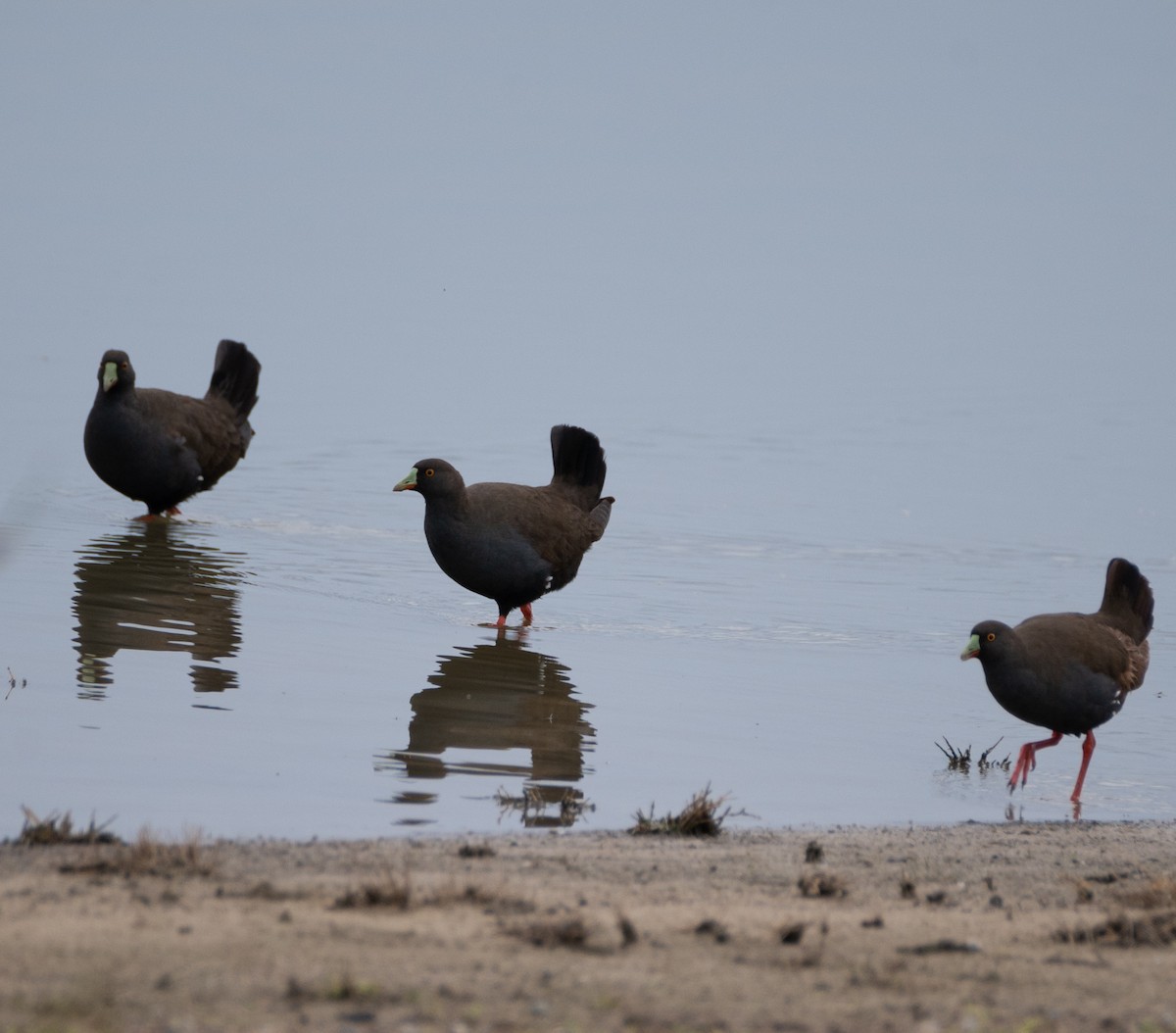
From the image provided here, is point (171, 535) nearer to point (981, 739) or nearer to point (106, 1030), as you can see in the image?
point (981, 739)

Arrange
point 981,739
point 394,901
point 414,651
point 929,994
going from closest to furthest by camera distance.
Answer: point 929,994
point 394,901
point 981,739
point 414,651

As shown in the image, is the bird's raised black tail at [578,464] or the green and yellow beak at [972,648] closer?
the green and yellow beak at [972,648]

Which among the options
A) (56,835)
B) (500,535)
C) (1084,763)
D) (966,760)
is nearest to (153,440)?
(500,535)

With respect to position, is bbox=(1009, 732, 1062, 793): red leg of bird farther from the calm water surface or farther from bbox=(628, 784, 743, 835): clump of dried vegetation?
bbox=(628, 784, 743, 835): clump of dried vegetation

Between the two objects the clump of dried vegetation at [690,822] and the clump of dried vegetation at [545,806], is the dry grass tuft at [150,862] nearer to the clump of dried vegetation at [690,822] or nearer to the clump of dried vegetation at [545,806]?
the clump of dried vegetation at [545,806]

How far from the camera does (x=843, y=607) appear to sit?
48.4 feet

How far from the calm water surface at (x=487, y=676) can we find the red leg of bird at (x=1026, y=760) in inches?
3.9

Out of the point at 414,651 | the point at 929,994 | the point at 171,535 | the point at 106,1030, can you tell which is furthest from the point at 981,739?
the point at 171,535

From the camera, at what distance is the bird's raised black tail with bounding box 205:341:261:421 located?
56.2 feet

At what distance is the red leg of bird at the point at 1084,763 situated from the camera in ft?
29.0

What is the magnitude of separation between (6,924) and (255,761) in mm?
2854

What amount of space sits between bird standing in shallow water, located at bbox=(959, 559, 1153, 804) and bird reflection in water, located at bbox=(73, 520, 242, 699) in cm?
438

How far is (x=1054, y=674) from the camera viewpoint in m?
9.34

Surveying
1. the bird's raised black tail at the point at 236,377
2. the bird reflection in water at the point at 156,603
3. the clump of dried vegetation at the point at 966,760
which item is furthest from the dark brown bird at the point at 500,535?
the bird's raised black tail at the point at 236,377
